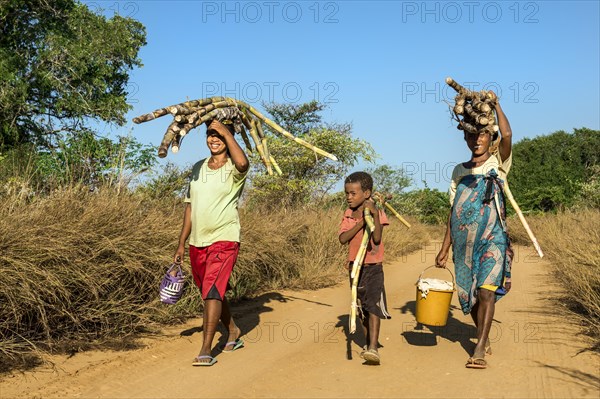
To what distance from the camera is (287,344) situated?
626cm

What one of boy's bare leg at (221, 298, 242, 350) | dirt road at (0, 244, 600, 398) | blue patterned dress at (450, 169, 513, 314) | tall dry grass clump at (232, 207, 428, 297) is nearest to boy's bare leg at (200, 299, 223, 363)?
dirt road at (0, 244, 600, 398)

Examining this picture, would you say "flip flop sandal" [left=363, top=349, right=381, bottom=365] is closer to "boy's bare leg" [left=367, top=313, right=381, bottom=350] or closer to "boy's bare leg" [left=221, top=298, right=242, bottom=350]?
"boy's bare leg" [left=367, top=313, right=381, bottom=350]

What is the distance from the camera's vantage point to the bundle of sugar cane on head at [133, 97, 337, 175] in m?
5.46

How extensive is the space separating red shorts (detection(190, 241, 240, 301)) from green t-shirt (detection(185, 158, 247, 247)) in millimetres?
61

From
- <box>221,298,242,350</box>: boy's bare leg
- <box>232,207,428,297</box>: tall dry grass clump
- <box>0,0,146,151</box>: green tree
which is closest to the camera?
<box>221,298,242,350</box>: boy's bare leg

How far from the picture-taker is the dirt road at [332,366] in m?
4.68

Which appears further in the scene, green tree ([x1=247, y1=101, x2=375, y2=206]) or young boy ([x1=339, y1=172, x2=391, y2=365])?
green tree ([x1=247, y1=101, x2=375, y2=206])

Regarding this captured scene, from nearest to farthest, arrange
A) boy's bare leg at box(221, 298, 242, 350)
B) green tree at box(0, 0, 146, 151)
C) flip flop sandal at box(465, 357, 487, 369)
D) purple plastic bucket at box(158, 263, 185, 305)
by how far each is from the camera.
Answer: flip flop sandal at box(465, 357, 487, 369) → purple plastic bucket at box(158, 263, 185, 305) → boy's bare leg at box(221, 298, 242, 350) → green tree at box(0, 0, 146, 151)

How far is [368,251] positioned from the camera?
229 inches

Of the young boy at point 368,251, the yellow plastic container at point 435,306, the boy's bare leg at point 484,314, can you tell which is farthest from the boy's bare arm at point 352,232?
the boy's bare leg at point 484,314

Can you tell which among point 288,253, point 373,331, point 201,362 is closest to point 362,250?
point 373,331

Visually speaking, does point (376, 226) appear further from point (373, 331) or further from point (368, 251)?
point (373, 331)

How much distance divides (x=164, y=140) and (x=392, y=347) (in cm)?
293

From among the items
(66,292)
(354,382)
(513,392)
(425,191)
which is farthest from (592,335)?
(425,191)
